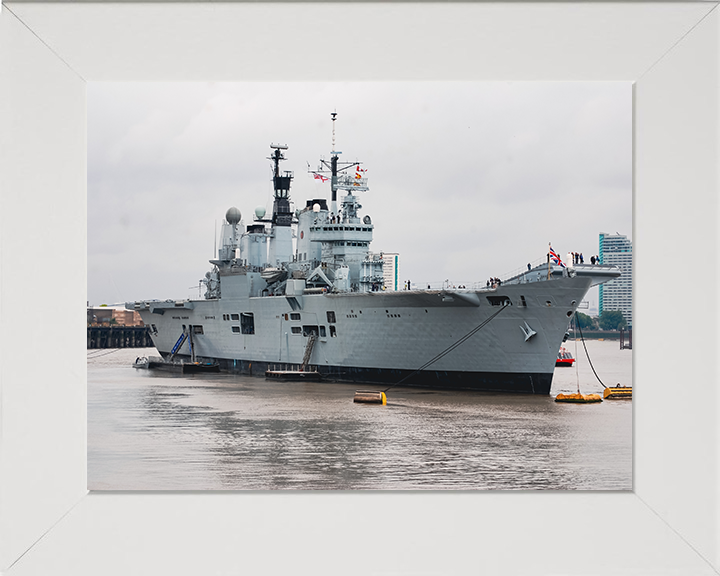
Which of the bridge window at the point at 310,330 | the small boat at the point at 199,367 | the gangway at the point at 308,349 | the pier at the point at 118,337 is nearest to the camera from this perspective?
the bridge window at the point at 310,330

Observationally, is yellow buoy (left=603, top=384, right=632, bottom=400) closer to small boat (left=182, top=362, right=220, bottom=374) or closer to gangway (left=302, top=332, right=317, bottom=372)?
gangway (left=302, top=332, right=317, bottom=372)

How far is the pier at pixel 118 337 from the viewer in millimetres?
49594

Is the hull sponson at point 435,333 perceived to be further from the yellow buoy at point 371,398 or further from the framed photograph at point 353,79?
the framed photograph at point 353,79

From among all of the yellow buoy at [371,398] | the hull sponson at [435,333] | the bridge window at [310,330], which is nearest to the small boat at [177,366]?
the hull sponson at [435,333]

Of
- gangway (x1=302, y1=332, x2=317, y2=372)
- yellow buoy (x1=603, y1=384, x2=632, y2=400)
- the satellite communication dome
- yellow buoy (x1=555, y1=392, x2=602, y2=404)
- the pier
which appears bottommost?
the pier

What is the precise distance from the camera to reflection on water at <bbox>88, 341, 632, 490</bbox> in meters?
7.72

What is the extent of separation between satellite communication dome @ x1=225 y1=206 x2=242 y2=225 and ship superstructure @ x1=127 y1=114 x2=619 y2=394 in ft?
0.12

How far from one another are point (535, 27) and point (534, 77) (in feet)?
2.26

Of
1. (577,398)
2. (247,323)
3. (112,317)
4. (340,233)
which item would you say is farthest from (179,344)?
(112,317)

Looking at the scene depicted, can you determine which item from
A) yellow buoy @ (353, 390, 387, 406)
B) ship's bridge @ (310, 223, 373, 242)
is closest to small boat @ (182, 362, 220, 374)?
ship's bridge @ (310, 223, 373, 242)

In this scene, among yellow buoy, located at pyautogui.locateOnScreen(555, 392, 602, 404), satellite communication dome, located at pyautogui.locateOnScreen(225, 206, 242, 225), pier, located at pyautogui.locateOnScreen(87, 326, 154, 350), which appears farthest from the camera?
pier, located at pyautogui.locateOnScreen(87, 326, 154, 350)

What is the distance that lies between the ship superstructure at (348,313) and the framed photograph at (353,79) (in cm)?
1018
